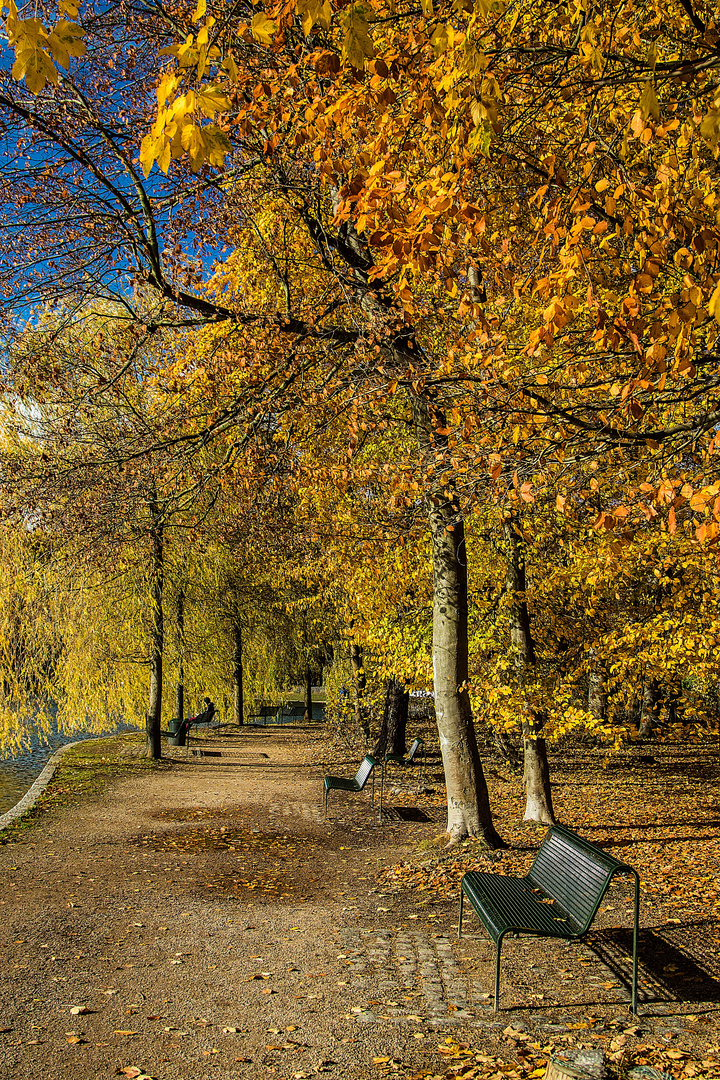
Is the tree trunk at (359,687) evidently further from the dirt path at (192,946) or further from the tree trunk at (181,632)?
the dirt path at (192,946)

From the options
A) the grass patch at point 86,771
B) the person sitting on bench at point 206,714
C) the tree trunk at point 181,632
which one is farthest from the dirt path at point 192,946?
the person sitting on bench at point 206,714

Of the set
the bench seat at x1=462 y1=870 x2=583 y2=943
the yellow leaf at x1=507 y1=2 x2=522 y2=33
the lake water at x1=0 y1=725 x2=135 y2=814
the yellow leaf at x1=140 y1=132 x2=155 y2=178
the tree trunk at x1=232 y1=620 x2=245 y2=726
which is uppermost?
the yellow leaf at x1=507 y1=2 x2=522 y2=33

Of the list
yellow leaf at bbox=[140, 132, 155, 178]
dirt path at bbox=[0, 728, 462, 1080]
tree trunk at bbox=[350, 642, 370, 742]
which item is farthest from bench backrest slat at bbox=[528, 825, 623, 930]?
tree trunk at bbox=[350, 642, 370, 742]

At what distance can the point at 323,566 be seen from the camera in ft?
53.7

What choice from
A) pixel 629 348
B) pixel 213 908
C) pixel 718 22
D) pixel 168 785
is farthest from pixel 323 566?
pixel 718 22

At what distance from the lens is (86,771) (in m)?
15.2

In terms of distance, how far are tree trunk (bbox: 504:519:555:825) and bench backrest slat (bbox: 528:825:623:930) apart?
156 inches

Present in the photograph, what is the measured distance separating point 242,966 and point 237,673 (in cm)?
1967

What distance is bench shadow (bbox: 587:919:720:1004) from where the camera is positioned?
183 inches

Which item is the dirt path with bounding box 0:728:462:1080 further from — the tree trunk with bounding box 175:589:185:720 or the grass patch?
the tree trunk with bounding box 175:589:185:720

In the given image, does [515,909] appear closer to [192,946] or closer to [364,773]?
[192,946]

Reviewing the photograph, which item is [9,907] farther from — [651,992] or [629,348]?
[629,348]

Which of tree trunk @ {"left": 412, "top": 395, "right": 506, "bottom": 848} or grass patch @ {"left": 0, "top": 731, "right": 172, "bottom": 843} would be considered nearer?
tree trunk @ {"left": 412, "top": 395, "right": 506, "bottom": 848}

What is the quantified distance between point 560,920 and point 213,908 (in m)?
3.32
